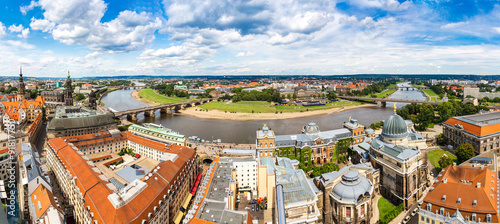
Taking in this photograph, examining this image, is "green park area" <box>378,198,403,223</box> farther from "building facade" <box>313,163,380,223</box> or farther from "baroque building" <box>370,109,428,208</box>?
"building facade" <box>313,163,380,223</box>

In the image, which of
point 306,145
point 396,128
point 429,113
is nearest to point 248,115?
point 429,113

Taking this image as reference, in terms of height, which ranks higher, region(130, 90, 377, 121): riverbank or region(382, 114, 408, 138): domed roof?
region(382, 114, 408, 138): domed roof

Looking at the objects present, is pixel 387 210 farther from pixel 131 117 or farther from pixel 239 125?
pixel 131 117

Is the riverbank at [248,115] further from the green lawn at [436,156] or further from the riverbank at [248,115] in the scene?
the green lawn at [436,156]

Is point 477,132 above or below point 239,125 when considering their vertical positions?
above

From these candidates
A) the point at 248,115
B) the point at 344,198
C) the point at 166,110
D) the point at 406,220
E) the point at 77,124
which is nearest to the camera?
the point at 344,198

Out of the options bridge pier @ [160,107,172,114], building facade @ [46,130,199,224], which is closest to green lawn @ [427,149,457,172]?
building facade @ [46,130,199,224]
